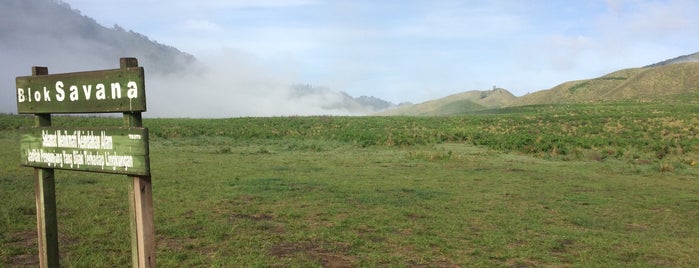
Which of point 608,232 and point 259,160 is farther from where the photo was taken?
point 259,160

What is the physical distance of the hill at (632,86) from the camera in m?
121

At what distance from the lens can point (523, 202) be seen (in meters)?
12.2

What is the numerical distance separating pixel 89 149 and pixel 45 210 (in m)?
1.16

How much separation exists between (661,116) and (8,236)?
55159 mm

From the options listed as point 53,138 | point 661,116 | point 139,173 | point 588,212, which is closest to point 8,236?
point 53,138

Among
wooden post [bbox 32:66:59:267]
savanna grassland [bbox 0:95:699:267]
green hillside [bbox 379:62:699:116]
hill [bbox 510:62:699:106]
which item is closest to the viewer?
wooden post [bbox 32:66:59:267]

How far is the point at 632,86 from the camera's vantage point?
422ft

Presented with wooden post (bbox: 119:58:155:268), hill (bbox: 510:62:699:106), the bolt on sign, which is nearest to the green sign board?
the bolt on sign

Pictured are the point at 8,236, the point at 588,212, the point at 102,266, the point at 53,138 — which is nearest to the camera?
the point at 53,138

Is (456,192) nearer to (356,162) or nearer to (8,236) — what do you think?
(356,162)

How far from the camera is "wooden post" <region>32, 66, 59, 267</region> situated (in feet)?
17.3

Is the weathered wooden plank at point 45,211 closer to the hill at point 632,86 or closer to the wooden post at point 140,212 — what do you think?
the wooden post at point 140,212

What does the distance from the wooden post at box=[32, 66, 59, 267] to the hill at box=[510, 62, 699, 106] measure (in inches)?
4802

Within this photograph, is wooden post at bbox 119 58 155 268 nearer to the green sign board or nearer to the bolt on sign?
the bolt on sign
